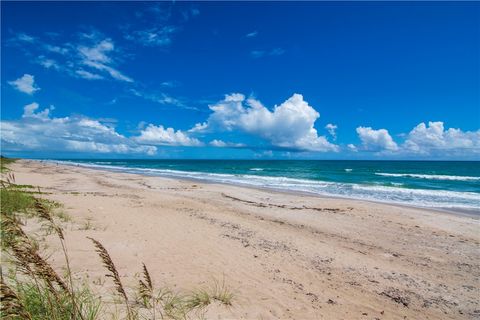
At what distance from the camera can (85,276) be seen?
18.0 ft

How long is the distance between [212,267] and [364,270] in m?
3.74

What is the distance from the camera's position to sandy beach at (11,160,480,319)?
555cm

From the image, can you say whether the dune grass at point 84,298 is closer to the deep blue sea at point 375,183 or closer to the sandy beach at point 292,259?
the sandy beach at point 292,259

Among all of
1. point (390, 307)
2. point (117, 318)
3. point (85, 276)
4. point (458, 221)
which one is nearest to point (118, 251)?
point (85, 276)

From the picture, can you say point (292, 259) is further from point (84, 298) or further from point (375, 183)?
point (375, 183)

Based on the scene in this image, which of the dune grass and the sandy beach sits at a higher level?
the dune grass

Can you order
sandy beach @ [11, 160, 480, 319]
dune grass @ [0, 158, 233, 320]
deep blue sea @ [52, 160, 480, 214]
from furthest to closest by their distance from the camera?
deep blue sea @ [52, 160, 480, 214] < sandy beach @ [11, 160, 480, 319] < dune grass @ [0, 158, 233, 320]

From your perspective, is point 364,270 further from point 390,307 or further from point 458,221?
point 458,221

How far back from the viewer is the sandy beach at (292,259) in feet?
18.2

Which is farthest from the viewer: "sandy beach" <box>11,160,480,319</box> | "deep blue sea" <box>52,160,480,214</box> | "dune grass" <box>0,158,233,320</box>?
"deep blue sea" <box>52,160,480,214</box>

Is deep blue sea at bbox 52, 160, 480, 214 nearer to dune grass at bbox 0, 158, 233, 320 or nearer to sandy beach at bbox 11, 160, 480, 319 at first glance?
sandy beach at bbox 11, 160, 480, 319

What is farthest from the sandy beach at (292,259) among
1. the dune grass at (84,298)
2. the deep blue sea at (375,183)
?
the deep blue sea at (375,183)

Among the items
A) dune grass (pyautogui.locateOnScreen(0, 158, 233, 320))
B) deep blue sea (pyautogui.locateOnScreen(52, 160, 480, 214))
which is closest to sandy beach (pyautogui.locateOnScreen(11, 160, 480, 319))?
dune grass (pyautogui.locateOnScreen(0, 158, 233, 320))

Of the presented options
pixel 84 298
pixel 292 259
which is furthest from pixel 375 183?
pixel 84 298
